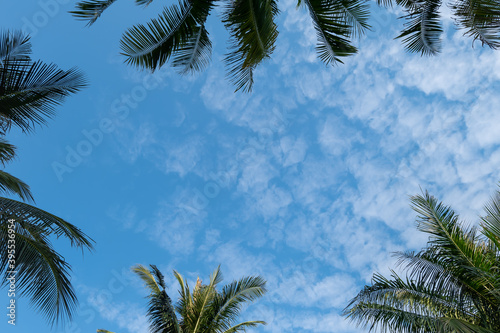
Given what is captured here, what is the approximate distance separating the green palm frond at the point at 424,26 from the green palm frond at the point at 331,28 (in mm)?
1229

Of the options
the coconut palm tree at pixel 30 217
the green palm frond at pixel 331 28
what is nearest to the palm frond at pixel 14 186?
the coconut palm tree at pixel 30 217

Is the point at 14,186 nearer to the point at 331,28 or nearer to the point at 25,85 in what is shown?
the point at 25,85

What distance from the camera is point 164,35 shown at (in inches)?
259

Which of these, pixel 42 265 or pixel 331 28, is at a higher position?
pixel 331 28

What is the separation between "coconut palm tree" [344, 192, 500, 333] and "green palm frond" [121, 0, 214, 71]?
668 cm

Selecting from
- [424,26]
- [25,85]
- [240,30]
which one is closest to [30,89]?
[25,85]

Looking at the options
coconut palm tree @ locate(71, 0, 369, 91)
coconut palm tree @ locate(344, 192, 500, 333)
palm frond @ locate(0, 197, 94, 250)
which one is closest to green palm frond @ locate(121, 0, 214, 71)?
coconut palm tree @ locate(71, 0, 369, 91)

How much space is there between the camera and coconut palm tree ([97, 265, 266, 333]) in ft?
38.3

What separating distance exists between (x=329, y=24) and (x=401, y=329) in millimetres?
6963

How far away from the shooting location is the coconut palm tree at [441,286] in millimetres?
8523

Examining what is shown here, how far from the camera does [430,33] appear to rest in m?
6.90

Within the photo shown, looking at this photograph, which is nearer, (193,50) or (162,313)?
(193,50)

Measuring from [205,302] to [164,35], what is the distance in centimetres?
888

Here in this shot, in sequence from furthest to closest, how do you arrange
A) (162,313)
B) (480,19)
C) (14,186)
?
(162,313) < (14,186) < (480,19)
